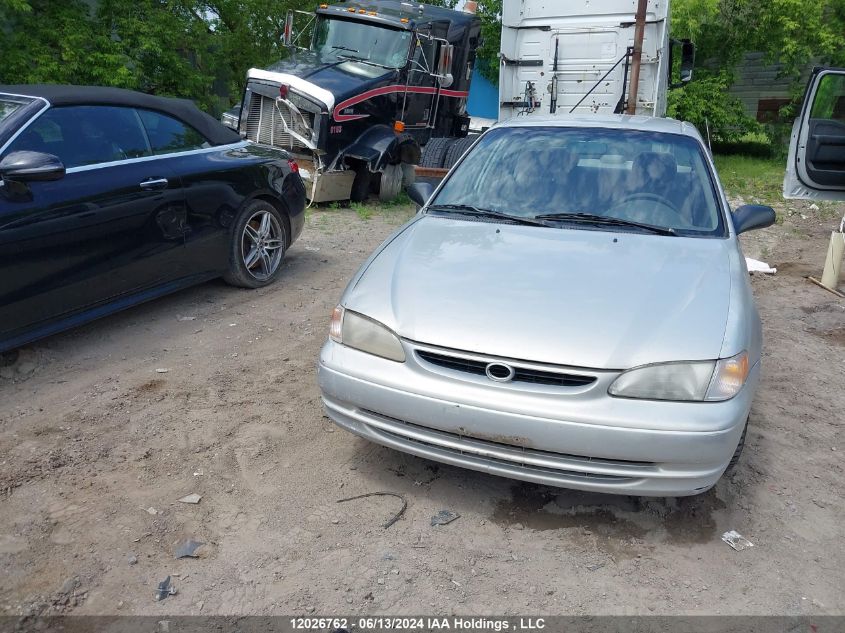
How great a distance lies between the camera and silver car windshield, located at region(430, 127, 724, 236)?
386cm

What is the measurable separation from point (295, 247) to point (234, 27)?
354 inches

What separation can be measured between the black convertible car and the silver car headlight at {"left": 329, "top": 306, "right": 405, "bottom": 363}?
6.65ft

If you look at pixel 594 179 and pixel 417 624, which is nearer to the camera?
pixel 417 624

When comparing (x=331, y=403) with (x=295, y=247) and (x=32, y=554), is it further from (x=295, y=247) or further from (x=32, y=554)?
(x=295, y=247)

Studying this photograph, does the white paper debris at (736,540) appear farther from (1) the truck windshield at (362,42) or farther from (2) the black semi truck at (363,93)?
(1) the truck windshield at (362,42)

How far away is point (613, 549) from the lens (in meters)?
2.94

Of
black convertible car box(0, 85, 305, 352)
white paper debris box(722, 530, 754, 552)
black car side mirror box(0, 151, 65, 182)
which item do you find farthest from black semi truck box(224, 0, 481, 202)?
white paper debris box(722, 530, 754, 552)

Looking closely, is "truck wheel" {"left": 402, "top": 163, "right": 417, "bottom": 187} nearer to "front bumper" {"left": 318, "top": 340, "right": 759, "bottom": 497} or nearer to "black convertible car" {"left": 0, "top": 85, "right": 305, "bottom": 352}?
"black convertible car" {"left": 0, "top": 85, "right": 305, "bottom": 352}

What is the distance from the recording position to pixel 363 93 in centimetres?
931

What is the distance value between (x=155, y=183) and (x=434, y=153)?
5.36 metres

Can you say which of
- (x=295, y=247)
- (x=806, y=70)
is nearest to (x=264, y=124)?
(x=295, y=247)

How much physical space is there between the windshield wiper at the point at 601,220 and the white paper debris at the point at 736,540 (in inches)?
60.0

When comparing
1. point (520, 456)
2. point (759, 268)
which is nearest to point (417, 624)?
point (520, 456)

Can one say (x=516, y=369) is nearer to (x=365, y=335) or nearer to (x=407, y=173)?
(x=365, y=335)
